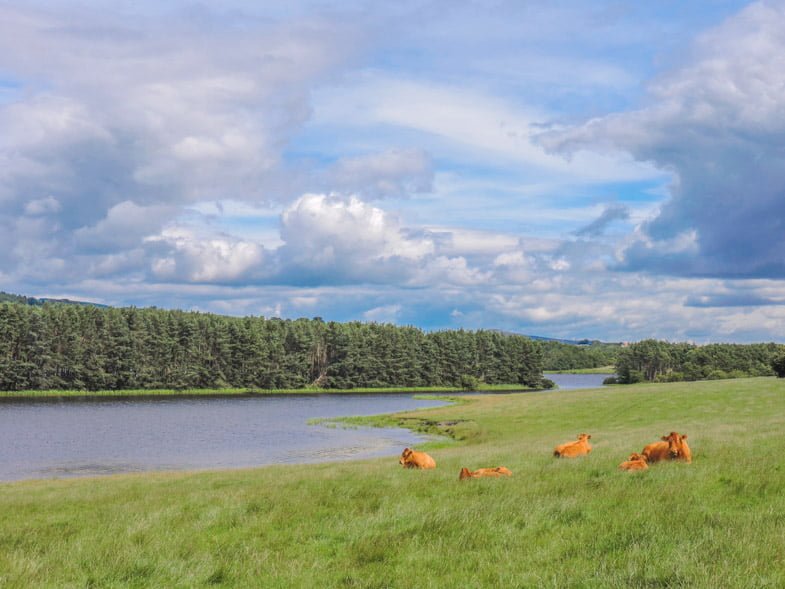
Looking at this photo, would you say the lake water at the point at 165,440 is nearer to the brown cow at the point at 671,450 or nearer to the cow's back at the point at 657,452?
the cow's back at the point at 657,452

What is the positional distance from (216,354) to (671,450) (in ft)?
505

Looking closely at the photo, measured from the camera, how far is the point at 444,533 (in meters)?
10.1

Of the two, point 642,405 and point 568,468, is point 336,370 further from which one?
point 568,468

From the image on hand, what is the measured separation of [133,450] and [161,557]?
155 ft

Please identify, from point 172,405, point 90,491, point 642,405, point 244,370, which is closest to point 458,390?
point 244,370

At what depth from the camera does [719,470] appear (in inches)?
546

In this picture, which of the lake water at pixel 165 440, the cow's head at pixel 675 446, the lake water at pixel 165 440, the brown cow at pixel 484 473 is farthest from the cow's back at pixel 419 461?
the lake water at pixel 165 440

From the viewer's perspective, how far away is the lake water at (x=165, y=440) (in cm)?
4549

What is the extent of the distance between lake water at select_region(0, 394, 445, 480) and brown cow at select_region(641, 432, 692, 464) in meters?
29.3

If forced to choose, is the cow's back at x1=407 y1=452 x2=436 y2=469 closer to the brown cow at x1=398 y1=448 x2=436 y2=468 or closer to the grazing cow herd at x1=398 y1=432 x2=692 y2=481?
the brown cow at x1=398 y1=448 x2=436 y2=468

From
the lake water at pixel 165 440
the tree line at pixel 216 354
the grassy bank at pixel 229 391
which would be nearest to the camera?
the lake water at pixel 165 440

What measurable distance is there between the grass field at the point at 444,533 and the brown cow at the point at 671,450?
615 mm

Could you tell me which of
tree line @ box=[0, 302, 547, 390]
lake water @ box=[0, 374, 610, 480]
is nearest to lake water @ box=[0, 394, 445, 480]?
lake water @ box=[0, 374, 610, 480]

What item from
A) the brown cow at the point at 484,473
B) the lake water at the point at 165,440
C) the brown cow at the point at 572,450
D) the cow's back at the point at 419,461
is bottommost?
the lake water at the point at 165,440
